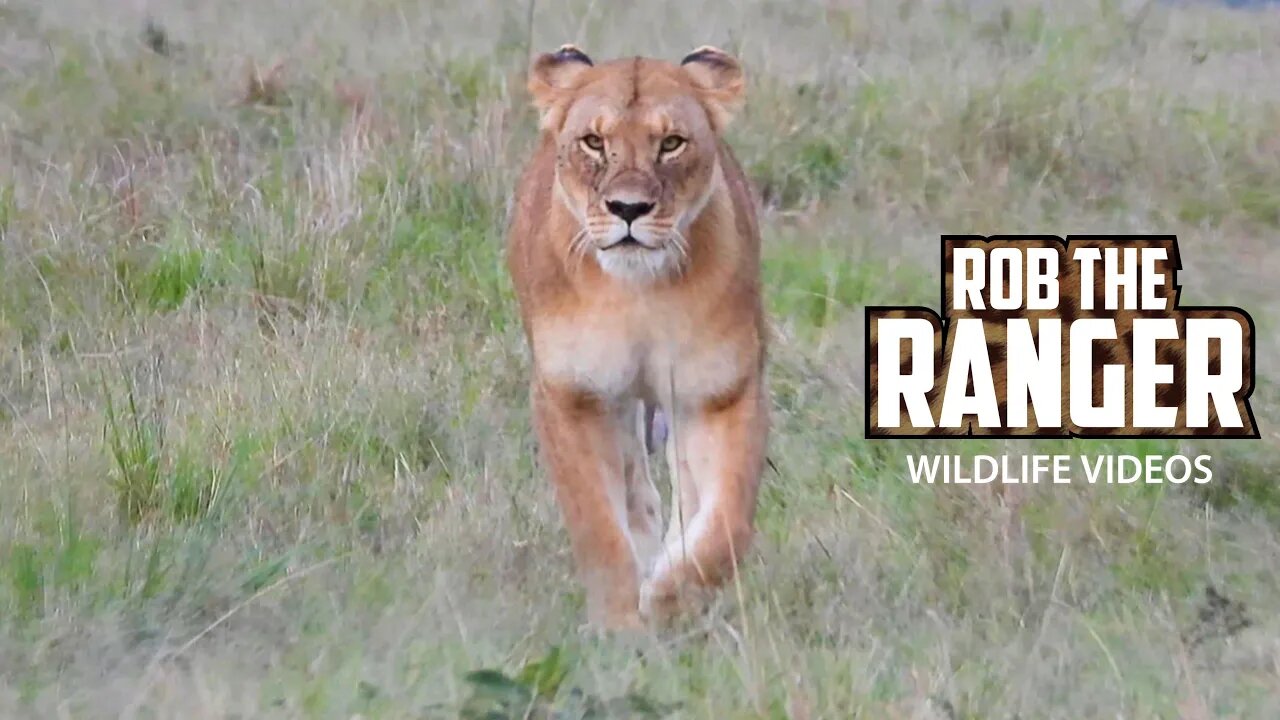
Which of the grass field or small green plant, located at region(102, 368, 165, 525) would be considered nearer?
the grass field

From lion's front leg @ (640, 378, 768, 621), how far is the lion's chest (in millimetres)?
64

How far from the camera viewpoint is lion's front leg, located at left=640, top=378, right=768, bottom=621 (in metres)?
4.40

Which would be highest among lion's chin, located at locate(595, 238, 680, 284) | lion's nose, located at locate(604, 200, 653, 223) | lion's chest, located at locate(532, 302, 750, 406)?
lion's nose, located at locate(604, 200, 653, 223)

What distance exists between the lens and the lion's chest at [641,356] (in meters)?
4.52

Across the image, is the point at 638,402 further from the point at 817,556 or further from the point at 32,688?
the point at 32,688

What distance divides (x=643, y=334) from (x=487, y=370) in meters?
1.60

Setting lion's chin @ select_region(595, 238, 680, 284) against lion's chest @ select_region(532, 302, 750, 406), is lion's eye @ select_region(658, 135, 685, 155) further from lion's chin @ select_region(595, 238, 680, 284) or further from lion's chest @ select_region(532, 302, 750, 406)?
lion's chest @ select_region(532, 302, 750, 406)

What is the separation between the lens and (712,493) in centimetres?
455

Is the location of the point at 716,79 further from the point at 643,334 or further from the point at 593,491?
the point at 593,491

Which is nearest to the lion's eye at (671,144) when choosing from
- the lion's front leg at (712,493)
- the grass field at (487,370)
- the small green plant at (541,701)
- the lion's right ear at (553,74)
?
the lion's right ear at (553,74)

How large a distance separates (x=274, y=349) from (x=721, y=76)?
1.90 m

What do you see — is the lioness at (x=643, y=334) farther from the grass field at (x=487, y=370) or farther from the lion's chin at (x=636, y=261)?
the grass field at (x=487, y=370)

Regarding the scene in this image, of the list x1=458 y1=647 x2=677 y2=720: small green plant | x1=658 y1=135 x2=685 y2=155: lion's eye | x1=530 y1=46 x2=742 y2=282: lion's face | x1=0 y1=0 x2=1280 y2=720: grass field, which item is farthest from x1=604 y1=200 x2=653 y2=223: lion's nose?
x1=458 y1=647 x2=677 y2=720: small green plant

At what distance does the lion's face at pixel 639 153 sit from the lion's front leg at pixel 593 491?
343 mm
